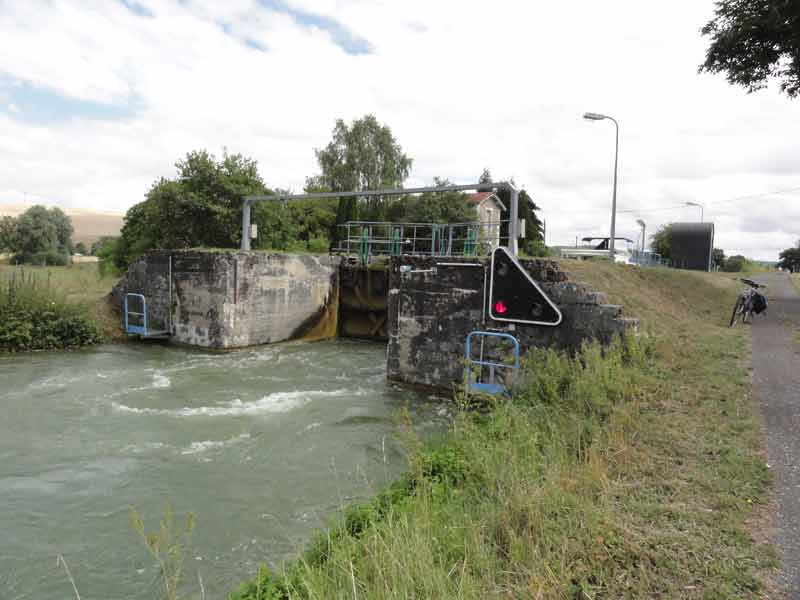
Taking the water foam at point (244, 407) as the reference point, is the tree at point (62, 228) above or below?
above

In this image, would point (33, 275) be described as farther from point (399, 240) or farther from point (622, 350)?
point (622, 350)

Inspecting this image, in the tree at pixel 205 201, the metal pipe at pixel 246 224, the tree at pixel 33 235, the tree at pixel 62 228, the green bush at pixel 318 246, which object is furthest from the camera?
the tree at pixel 62 228

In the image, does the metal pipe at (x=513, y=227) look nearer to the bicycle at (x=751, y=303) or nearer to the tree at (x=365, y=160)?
the bicycle at (x=751, y=303)

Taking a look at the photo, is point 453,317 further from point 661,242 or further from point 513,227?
point 661,242

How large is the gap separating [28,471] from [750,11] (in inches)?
775

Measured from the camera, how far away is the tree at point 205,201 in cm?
1972

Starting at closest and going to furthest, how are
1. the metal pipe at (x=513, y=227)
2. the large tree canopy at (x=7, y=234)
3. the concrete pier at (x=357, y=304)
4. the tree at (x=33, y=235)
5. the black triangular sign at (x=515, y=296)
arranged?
the black triangular sign at (x=515, y=296) < the concrete pier at (x=357, y=304) < the metal pipe at (x=513, y=227) < the large tree canopy at (x=7, y=234) < the tree at (x=33, y=235)

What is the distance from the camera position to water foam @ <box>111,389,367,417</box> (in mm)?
8883

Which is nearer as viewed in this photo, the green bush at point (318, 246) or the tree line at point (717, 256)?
the green bush at point (318, 246)

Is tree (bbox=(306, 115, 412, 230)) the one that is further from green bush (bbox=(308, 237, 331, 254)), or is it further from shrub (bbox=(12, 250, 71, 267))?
shrub (bbox=(12, 250, 71, 267))

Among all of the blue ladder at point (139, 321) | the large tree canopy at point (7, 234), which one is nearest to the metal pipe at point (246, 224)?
the blue ladder at point (139, 321)

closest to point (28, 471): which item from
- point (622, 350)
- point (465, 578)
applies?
point (465, 578)

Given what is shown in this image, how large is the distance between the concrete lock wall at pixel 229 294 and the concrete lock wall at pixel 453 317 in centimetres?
522

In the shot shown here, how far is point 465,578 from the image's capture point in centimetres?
291
